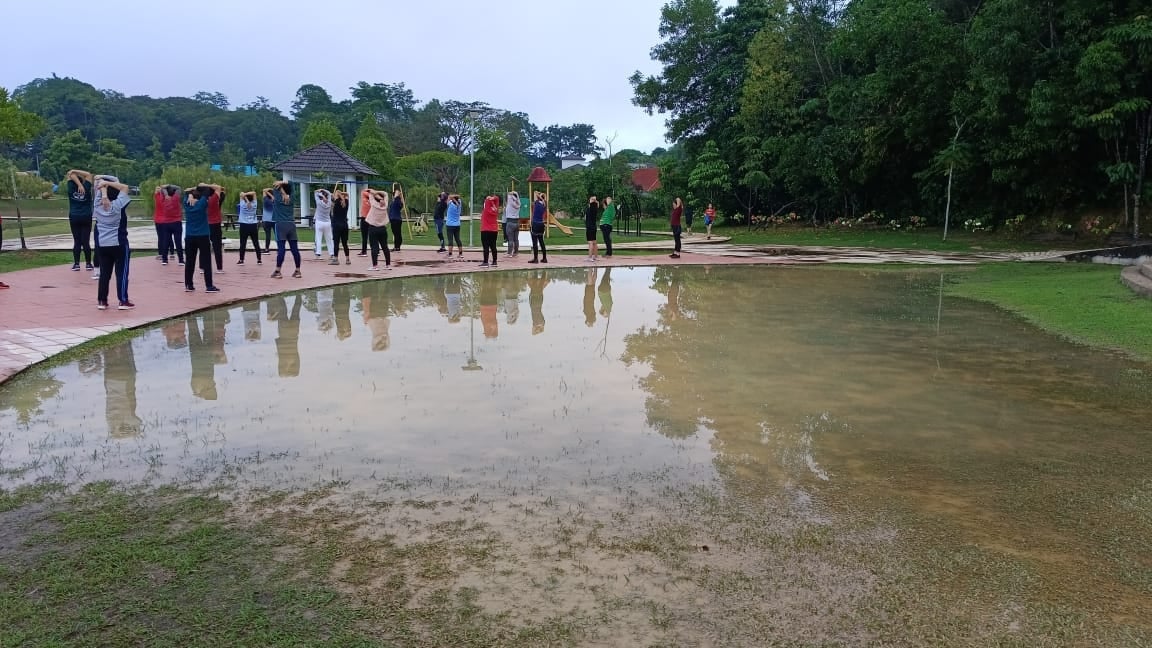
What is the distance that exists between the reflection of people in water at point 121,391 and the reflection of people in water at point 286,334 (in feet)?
3.86

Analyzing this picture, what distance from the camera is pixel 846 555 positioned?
353 centimetres

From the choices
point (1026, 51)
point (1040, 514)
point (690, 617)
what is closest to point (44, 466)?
point (690, 617)

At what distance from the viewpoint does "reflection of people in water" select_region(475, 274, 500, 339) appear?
30.3 feet

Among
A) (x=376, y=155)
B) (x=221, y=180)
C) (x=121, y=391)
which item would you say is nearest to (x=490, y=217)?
(x=121, y=391)

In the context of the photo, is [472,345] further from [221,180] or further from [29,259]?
[221,180]

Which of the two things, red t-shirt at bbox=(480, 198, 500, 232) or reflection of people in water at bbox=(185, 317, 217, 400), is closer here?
reflection of people in water at bbox=(185, 317, 217, 400)

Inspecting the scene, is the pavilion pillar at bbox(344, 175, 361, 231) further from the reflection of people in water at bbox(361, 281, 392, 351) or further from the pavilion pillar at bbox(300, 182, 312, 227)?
the reflection of people in water at bbox(361, 281, 392, 351)

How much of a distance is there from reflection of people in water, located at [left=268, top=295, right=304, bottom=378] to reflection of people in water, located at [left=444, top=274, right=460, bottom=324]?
1869 mm

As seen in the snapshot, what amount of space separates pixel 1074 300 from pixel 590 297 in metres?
7.20

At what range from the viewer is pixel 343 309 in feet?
34.9

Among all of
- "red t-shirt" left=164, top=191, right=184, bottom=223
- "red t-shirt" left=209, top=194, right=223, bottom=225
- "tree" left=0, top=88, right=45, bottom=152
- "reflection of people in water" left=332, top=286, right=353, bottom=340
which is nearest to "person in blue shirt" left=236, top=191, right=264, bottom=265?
"red t-shirt" left=209, top=194, right=223, bottom=225

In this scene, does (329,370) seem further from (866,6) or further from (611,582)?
(866,6)

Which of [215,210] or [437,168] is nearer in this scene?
[215,210]

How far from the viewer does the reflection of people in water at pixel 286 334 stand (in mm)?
7170
